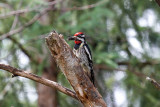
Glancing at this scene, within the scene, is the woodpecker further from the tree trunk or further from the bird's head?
the tree trunk

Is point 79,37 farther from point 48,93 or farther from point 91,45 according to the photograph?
point 48,93

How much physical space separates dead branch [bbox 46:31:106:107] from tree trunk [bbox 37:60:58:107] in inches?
151

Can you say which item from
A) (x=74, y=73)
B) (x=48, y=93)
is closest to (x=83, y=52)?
(x=74, y=73)

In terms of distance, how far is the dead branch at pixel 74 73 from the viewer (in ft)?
9.71

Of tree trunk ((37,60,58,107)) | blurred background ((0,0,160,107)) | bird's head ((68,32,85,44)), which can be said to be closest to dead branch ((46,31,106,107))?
bird's head ((68,32,85,44))

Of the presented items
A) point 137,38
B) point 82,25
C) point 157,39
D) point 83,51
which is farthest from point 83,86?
point 157,39

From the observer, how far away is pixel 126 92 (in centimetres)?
707

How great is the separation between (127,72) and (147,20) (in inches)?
45.5

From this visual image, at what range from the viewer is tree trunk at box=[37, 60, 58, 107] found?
22.4 ft

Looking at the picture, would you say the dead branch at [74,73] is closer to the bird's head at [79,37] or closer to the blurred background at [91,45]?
the bird's head at [79,37]

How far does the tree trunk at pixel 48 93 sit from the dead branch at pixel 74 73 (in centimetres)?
383

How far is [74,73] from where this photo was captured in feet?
9.87

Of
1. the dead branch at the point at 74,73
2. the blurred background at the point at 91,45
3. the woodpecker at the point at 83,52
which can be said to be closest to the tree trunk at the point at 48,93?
the blurred background at the point at 91,45

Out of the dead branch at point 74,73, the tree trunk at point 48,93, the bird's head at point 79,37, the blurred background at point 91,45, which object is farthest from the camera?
the tree trunk at point 48,93
